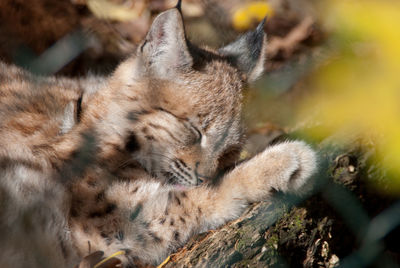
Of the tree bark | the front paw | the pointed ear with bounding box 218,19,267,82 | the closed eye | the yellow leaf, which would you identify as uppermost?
the yellow leaf

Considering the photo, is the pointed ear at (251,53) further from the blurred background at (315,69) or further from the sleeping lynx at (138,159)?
the blurred background at (315,69)

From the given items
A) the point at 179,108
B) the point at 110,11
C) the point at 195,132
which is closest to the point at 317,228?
the point at 195,132

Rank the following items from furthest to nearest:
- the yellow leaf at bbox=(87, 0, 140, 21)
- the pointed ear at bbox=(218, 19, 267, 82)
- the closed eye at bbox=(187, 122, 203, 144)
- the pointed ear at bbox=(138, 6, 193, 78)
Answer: the yellow leaf at bbox=(87, 0, 140, 21)
the pointed ear at bbox=(218, 19, 267, 82)
the closed eye at bbox=(187, 122, 203, 144)
the pointed ear at bbox=(138, 6, 193, 78)

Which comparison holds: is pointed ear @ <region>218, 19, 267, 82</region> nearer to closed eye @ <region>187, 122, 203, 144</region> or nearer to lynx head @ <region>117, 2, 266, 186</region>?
lynx head @ <region>117, 2, 266, 186</region>

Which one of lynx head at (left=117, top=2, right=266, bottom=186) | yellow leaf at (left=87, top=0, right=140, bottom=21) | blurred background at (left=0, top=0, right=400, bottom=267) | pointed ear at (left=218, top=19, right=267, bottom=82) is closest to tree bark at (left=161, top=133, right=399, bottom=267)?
blurred background at (left=0, top=0, right=400, bottom=267)

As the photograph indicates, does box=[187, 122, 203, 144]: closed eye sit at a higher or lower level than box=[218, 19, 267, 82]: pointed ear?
lower

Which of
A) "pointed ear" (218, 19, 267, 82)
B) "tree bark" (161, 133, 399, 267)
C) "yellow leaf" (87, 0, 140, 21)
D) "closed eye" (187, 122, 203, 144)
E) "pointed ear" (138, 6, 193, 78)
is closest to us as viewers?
"tree bark" (161, 133, 399, 267)

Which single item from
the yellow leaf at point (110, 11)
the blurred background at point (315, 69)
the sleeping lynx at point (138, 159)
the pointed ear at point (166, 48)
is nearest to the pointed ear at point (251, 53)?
the sleeping lynx at point (138, 159)
